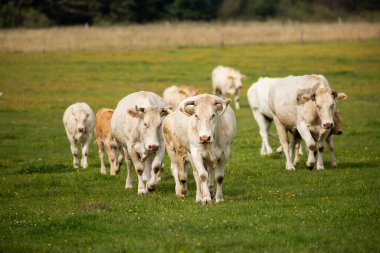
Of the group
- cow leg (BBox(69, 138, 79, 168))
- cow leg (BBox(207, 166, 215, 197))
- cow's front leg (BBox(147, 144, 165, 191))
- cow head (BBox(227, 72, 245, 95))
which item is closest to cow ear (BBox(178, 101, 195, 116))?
cow leg (BBox(207, 166, 215, 197))

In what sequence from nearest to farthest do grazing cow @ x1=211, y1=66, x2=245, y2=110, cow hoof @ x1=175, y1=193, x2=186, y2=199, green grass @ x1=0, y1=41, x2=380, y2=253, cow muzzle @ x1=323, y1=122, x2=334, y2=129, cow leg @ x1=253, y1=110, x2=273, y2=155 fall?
green grass @ x1=0, y1=41, x2=380, y2=253
cow hoof @ x1=175, y1=193, x2=186, y2=199
cow muzzle @ x1=323, y1=122, x2=334, y2=129
cow leg @ x1=253, y1=110, x2=273, y2=155
grazing cow @ x1=211, y1=66, x2=245, y2=110

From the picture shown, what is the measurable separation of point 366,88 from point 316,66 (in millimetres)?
8746

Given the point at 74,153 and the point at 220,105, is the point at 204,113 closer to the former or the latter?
the point at 220,105

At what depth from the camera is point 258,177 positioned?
57.4 ft

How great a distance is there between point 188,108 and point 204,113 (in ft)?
1.62

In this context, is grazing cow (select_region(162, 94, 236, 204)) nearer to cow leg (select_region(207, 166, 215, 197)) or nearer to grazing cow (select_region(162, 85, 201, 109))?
cow leg (select_region(207, 166, 215, 197))

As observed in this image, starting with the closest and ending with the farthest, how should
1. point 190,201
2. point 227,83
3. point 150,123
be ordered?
point 190,201, point 150,123, point 227,83

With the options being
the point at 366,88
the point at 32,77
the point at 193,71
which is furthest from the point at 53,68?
the point at 366,88

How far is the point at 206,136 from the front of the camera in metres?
13.5

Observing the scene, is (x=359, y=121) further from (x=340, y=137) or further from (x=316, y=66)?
(x=316, y=66)

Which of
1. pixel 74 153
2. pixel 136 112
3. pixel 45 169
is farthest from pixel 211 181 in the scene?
pixel 74 153

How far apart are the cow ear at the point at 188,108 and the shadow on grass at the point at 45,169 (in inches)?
264

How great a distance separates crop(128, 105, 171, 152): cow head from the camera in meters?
15.4

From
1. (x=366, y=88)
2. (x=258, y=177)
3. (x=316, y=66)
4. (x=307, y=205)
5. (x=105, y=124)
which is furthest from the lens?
(x=316, y=66)
